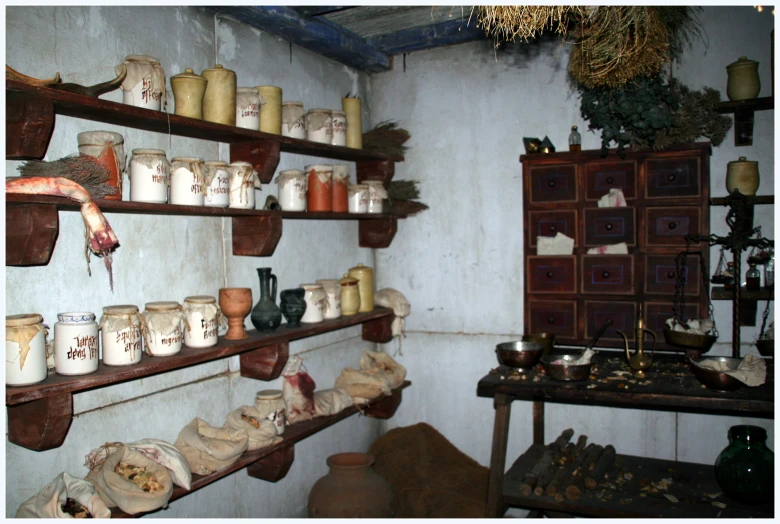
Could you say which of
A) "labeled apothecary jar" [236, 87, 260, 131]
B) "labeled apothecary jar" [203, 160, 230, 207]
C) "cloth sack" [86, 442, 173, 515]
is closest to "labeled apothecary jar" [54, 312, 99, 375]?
"cloth sack" [86, 442, 173, 515]

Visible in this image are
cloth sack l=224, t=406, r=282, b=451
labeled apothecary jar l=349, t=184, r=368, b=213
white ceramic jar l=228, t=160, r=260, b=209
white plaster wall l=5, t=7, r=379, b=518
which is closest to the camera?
white plaster wall l=5, t=7, r=379, b=518

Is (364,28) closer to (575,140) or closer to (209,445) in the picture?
(575,140)

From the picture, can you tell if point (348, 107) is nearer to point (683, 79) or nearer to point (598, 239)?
point (598, 239)

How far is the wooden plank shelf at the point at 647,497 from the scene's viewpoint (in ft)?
9.39

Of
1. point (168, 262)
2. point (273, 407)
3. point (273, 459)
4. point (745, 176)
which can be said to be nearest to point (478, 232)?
point (745, 176)

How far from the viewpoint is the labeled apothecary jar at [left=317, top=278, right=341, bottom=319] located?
3.46 metres

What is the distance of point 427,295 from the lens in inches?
168

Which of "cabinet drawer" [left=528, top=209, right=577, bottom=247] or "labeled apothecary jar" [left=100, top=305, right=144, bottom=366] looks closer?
"labeled apothecary jar" [left=100, top=305, right=144, bottom=366]

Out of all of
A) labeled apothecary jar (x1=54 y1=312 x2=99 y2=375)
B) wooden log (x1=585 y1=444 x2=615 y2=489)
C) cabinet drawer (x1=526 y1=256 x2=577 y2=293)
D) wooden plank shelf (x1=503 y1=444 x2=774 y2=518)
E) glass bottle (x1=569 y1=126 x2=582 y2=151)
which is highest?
glass bottle (x1=569 y1=126 x2=582 y2=151)

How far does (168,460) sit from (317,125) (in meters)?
1.89

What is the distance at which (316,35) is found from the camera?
342 centimetres

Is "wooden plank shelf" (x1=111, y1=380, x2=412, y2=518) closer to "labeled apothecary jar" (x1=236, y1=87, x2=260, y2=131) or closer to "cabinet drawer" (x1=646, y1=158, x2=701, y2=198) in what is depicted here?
"labeled apothecary jar" (x1=236, y1=87, x2=260, y2=131)

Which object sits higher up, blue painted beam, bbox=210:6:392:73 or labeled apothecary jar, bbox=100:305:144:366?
blue painted beam, bbox=210:6:392:73

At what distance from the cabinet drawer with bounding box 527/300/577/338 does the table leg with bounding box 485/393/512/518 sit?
0.73m
